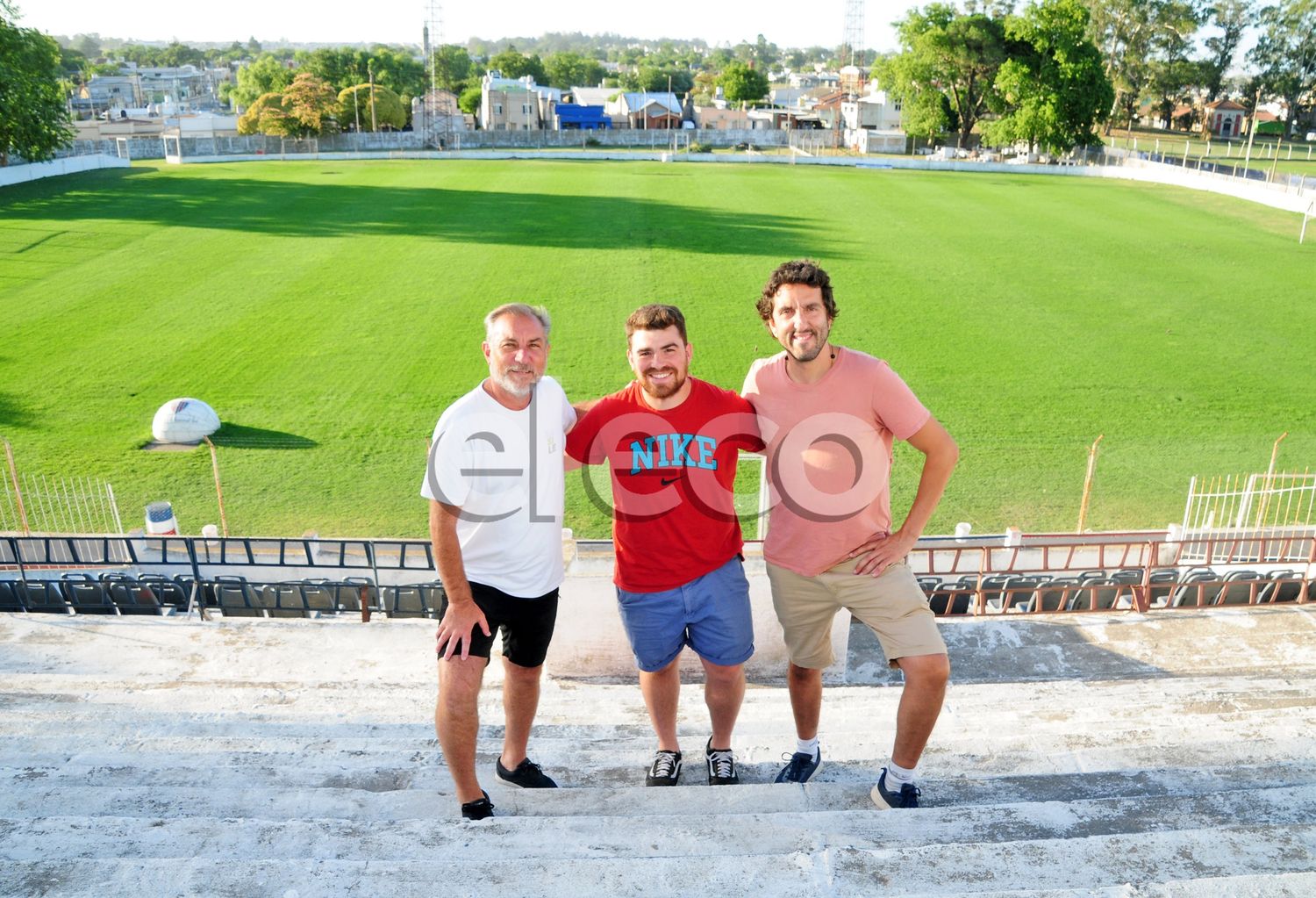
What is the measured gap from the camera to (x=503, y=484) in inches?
134

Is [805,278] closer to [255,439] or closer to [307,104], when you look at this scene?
→ [255,439]

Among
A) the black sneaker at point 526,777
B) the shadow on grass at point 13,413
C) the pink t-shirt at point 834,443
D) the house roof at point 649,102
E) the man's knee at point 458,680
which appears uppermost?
the house roof at point 649,102

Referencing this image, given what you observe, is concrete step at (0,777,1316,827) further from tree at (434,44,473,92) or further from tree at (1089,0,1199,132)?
tree at (434,44,473,92)

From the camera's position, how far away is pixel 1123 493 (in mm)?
11016

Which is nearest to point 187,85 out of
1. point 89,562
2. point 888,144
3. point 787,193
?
point 888,144

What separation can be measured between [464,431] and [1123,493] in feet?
32.2

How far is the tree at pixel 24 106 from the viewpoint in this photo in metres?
30.8

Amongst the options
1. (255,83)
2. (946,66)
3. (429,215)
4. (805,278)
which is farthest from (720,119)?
(805,278)

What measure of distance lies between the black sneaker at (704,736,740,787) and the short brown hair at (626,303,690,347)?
162 centimetres

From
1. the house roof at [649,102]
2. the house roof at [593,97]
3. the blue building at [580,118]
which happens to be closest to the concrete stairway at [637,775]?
the house roof at [649,102]

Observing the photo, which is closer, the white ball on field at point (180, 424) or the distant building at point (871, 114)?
the white ball on field at point (180, 424)

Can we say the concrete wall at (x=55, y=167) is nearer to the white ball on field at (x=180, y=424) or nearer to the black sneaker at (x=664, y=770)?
the white ball on field at (x=180, y=424)

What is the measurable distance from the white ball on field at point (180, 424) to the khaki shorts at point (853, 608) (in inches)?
416

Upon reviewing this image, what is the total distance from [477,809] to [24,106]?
36.4m
